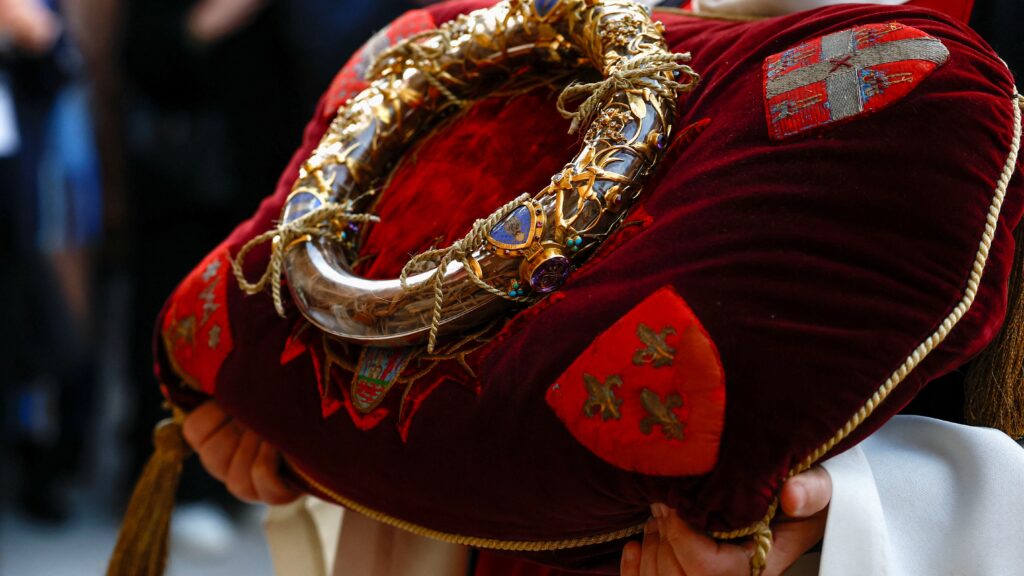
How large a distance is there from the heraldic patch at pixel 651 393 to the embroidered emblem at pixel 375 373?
0.45 feet

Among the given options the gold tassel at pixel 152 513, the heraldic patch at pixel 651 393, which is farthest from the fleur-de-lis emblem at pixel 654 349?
the gold tassel at pixel 152 513

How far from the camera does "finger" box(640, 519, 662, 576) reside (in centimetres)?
68

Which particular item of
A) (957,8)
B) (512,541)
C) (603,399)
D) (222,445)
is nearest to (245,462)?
(222,445)

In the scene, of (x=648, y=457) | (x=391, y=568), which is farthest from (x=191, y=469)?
(x=648, y=457)

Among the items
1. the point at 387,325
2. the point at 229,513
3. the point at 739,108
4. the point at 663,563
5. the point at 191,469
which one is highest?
the point at 739,108

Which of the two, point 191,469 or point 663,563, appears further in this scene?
point 191,469

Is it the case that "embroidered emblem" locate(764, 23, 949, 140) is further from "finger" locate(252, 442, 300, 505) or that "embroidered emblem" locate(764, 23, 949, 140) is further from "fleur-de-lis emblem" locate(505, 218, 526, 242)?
"finger" locate(252, 442, 300, 505)

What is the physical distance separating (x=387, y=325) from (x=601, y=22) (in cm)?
28

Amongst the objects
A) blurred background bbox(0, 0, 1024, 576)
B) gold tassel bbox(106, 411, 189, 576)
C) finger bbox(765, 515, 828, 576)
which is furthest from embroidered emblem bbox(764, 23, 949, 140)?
blurred background bbox(0, 0, 1024, 576)

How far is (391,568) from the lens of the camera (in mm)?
943

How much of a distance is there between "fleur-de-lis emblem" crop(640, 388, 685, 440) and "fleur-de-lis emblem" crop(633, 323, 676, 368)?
2 cm

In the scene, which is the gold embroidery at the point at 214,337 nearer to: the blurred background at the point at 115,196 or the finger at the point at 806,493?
the finger at the point at 806,493

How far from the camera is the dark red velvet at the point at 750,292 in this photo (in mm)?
615

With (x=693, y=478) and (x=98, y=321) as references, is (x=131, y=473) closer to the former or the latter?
(x=98, y=321)
